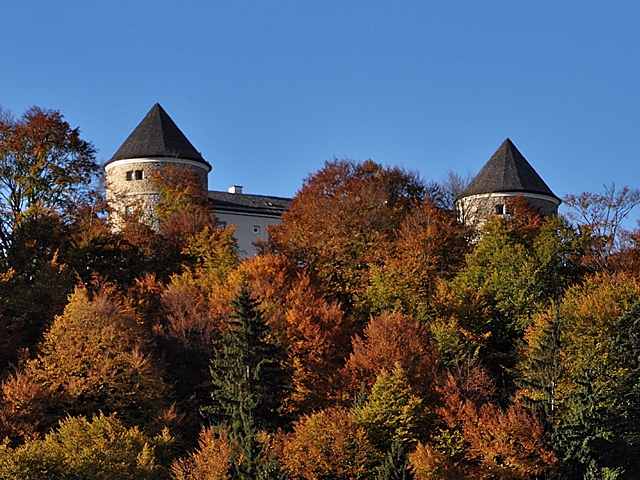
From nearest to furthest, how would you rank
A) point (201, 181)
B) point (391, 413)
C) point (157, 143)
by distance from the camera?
point (391, 413), point (201, 181), point (157, 143)

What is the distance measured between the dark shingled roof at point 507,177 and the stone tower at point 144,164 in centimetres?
1345

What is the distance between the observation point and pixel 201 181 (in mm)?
59812

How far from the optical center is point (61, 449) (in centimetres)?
3812

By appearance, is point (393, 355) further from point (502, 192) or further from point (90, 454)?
point (502, 192)

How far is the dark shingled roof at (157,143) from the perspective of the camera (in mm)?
59656

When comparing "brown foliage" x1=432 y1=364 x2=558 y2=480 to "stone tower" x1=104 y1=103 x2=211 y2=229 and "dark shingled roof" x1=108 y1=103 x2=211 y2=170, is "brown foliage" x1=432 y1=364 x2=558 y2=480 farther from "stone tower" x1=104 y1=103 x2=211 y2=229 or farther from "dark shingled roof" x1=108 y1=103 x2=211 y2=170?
"dark shingled roof" x1=108 y1=103 x2=211 y2=170

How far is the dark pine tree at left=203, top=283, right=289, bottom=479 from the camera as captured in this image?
4075cm

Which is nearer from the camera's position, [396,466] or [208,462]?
[208,462]

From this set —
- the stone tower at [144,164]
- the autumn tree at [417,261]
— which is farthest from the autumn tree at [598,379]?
the stone tower at [144,164]

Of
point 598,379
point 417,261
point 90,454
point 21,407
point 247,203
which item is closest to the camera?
point 90,454

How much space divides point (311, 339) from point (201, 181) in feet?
53.7

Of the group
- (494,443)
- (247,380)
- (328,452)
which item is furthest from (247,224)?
(494,443)

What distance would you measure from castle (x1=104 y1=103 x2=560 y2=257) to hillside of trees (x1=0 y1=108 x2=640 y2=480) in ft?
4.29

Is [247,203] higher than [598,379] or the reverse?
higher
